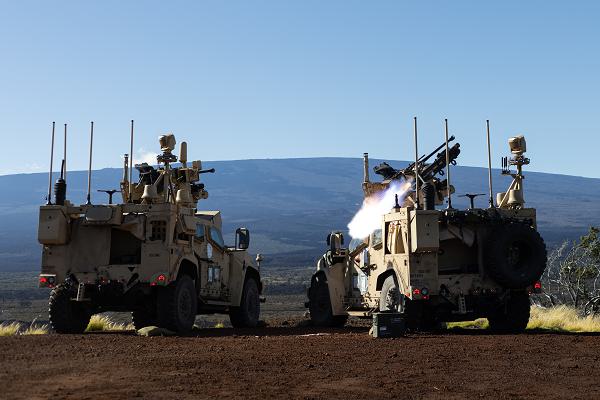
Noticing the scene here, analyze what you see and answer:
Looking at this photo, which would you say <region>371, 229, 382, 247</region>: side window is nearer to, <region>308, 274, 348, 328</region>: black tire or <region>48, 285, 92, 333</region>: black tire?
<region>308, 274, 348, 328</region>: black tire

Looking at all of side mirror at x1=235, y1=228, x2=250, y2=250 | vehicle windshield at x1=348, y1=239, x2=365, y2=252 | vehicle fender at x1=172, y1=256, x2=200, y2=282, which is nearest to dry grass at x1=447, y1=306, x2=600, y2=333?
vehicle windshield at x1=348, y1=239, x2=365, y2=252

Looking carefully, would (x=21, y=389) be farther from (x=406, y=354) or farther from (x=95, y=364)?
(x=406, y=354)

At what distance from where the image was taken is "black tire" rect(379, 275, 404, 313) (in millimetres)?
18469

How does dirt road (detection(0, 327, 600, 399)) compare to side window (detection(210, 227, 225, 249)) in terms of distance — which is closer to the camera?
dirt road (detection(0, 327, 600, 399))

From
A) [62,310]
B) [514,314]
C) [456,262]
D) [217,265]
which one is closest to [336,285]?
[217,265]

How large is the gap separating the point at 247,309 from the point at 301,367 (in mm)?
10544

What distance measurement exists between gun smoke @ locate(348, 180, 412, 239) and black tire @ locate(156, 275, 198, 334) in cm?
465

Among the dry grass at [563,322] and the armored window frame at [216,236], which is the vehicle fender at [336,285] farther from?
the dry grass at [563,322]

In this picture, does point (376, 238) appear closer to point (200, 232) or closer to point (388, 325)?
point (388, 325)

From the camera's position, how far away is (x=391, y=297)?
18.8 m

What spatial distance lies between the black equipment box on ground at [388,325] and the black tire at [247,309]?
630 cm

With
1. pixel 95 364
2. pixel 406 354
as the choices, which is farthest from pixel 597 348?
pixel 95 364

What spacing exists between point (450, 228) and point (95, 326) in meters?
8.96

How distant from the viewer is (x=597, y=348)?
15062 millimetres
